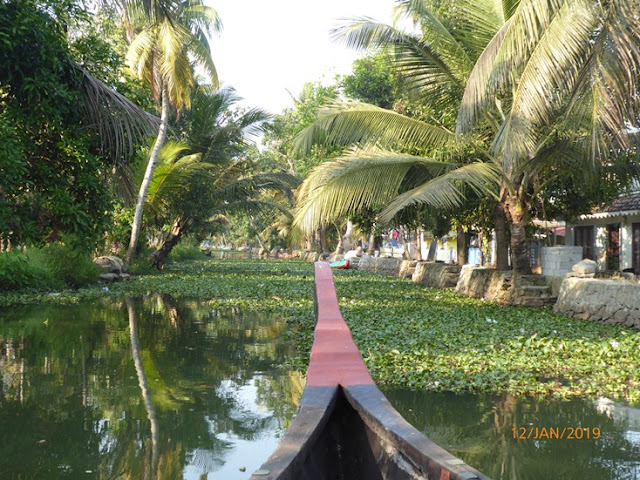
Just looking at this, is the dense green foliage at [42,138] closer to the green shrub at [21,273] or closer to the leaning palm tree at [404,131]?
the leaning palm tree at [404,131]

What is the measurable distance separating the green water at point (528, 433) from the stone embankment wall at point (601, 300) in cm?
550

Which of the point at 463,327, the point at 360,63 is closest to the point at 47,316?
the point at 463,327

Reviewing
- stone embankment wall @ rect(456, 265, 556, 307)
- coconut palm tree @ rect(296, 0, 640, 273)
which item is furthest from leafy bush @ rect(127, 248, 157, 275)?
stone embankment wall @ rect(456, 265, 556, 307)

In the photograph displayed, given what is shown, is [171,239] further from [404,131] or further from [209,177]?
[404,131]

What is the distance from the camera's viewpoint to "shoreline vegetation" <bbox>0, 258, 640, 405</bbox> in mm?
6547

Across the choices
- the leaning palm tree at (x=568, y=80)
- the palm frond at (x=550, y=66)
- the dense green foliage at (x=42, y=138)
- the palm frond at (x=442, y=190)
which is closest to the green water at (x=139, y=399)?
the dense green foliage at (x=42, y=138)

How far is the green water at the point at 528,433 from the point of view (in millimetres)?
4266

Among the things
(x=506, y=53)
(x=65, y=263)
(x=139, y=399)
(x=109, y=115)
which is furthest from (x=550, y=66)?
(x=65, y=263)

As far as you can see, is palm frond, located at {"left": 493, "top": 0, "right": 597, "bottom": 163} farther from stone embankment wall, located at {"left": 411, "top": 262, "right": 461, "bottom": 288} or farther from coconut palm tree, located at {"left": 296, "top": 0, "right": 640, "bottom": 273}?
stone embankment wall, located at {"left": 411, "top": 262, "right": 461, "bottom": 288}

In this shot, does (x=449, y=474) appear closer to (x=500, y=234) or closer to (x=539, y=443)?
(x=539, y=443)

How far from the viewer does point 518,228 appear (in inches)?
548

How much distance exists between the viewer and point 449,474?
2.31 metres

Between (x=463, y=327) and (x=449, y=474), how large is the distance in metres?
8.23
